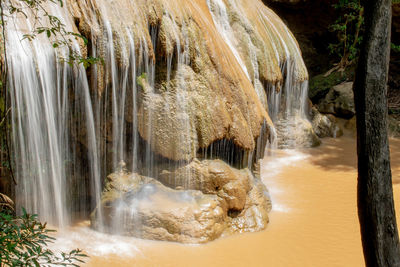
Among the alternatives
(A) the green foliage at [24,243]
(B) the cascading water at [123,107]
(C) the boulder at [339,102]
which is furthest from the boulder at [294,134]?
(A) the green foliage at [24,243]

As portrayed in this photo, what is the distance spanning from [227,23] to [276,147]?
3.87 m

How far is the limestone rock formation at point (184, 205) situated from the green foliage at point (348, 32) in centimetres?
1114

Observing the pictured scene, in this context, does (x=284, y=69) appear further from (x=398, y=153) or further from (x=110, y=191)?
(x=110, y=191)

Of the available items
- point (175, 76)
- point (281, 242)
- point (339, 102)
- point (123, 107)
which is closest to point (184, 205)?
point (281, 242)

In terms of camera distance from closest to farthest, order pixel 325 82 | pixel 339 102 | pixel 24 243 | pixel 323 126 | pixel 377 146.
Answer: pixel 24 243
pixel 377 146
pixel 323 126
pixel 339 102
pixel 325 82

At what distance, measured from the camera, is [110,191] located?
5.94 metres

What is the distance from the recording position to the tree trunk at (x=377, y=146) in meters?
2.62

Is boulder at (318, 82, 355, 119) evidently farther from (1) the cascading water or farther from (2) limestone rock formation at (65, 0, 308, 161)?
(2) limestone rock formation at (65, 0, 308, 161)

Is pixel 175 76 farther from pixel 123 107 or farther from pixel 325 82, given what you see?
pixel 325 82

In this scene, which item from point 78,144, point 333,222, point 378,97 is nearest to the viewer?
point 378,97

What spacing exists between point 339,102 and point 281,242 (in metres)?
8.89

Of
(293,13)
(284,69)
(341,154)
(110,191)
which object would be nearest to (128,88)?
(110,191)

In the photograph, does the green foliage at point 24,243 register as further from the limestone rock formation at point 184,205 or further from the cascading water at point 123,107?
the limestone rock formation at point 184,205

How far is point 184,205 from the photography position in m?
5.81
